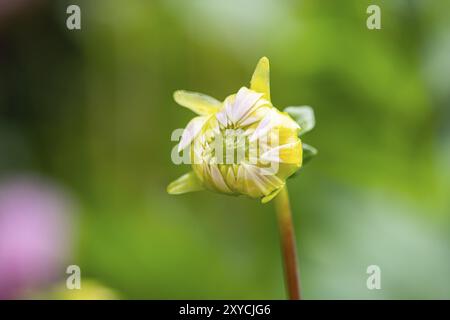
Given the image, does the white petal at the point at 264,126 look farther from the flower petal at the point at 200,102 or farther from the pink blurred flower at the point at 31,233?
the pink blurred flower at the point at 31,233

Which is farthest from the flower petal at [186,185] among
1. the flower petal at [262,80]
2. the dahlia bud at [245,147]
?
the flower petal at [262,80]

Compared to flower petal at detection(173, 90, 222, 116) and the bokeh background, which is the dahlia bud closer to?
flower petal at detection(173, 90, 222, 116)

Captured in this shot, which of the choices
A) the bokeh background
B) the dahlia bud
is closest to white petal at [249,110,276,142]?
the dahlia bud

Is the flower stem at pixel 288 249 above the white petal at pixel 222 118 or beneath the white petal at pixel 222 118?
beneath

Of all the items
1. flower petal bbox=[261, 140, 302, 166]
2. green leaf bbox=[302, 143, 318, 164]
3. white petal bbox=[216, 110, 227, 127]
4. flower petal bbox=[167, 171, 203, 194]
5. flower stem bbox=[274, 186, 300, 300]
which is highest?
white petal bbox=[216, 110, 227, 127]

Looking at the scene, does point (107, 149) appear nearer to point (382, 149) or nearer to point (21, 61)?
point (21, 61)
